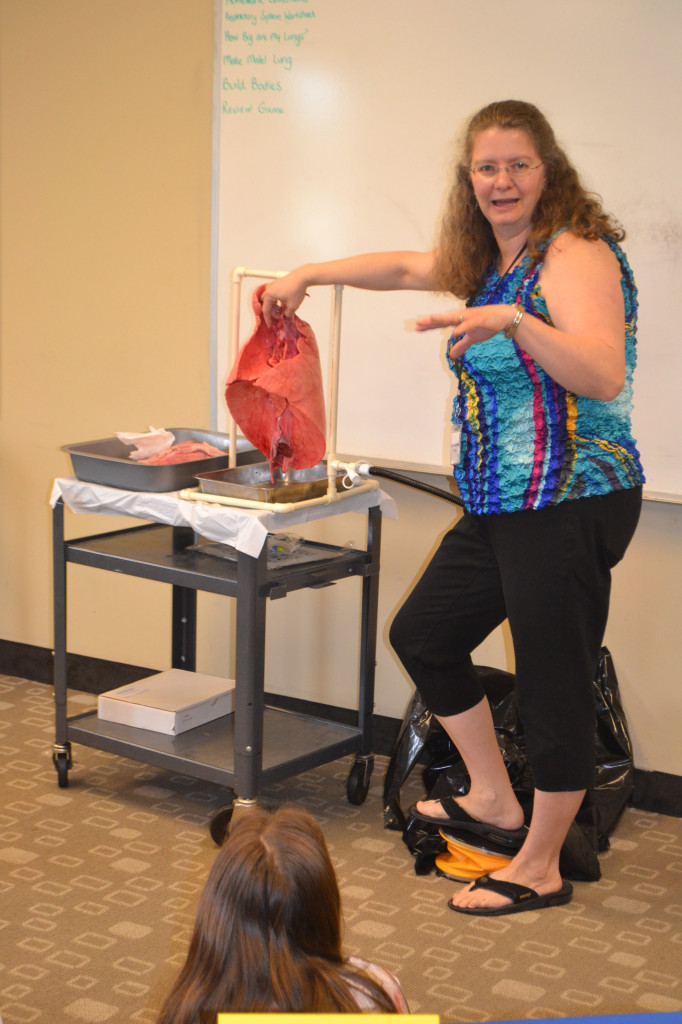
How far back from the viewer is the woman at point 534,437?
1.98m

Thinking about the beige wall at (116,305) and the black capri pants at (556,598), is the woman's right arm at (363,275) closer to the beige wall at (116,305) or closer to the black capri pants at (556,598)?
the black capri pants at (556,598)

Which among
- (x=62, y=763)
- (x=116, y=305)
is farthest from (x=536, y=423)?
(x=116, y=305)

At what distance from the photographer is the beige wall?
3.21m

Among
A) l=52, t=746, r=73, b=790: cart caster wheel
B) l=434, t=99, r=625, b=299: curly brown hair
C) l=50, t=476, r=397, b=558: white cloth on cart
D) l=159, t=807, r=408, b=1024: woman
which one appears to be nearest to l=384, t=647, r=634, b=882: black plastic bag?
l=50, t=476, r=397, b=558: white cloth on cart

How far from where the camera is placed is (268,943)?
1.07 meters

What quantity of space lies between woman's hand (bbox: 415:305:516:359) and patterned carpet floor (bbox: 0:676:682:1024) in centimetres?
115

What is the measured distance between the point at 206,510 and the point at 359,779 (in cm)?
84

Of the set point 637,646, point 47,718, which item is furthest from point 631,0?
point 47,718

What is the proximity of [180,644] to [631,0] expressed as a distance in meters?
2.02

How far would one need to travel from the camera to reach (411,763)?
269cm

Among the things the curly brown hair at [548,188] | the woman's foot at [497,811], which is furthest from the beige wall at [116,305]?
the curly brown hair at [548,188]

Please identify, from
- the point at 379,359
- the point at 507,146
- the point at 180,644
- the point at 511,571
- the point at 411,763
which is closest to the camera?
the point at 507,146

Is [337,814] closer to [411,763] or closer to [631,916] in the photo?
[411,763]

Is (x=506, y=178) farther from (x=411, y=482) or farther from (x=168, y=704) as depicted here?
(x=168, y=704)
